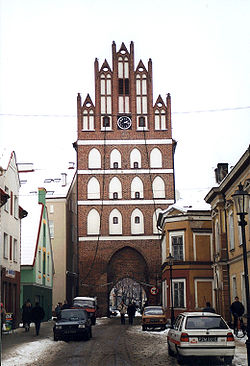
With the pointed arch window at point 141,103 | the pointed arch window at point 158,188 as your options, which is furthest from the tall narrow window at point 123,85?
the pointed arch window at point 158,188

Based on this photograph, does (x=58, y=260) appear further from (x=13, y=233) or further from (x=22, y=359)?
(x=22, y=359)

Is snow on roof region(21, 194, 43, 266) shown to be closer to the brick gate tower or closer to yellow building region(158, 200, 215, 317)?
yellow building region(158, 200, 215, 317)

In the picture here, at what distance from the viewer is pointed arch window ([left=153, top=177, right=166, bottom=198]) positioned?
55.2m

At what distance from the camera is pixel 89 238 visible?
54438 mm

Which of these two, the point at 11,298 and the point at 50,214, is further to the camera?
the point at 50,214

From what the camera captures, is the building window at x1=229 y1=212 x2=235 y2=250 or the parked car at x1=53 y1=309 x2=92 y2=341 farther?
the building window at x1=229 y1=212 x2=235 y2=250

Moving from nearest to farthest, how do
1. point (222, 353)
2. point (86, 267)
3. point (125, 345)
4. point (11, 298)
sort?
point (222, 353) < point (125, 345) < point (11, 298) < point (86, 267)

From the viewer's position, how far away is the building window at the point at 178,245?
39.6 metres

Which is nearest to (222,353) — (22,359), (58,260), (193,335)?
(193,335)

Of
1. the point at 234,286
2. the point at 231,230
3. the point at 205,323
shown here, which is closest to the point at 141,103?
the point at 231,230

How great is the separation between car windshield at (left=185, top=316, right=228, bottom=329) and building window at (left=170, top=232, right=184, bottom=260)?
77.5ft

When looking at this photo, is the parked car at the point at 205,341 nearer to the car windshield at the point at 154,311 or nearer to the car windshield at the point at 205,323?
the car windshield at the point at 205,323

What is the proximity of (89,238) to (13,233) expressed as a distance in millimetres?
19489

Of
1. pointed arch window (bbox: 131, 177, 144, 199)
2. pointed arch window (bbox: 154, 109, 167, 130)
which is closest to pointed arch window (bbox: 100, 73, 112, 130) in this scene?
pointed arch window (bbox: 154, 109, 167, 130)
